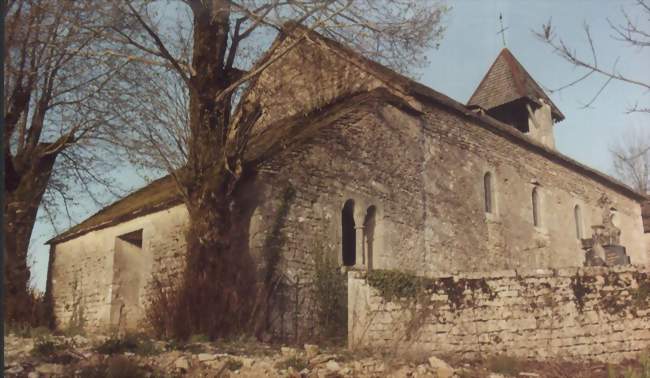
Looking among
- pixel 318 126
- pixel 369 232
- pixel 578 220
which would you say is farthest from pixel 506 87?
pixel 318 126

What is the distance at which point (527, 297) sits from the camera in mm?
10859

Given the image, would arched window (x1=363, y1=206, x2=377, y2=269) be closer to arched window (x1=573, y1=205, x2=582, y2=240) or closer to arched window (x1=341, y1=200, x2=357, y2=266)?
arched window (x1=341, y1=200, x2=357, y2=266)

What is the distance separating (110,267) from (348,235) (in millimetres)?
5839

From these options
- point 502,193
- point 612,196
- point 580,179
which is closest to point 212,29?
point 502,193

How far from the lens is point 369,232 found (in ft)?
48.3

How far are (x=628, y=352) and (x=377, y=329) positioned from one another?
13.0 feet

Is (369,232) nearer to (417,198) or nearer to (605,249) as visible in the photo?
(417,198)

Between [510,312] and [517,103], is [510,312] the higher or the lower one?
the lower one

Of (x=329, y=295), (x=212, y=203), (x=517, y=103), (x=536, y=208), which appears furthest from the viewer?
(x=517, y=103)

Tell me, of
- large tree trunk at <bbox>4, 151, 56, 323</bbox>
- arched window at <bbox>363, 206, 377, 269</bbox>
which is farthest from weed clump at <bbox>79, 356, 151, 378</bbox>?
arched window at <bbox>363, 206, 377, 269</bbox>

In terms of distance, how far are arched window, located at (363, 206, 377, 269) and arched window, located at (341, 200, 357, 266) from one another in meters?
0.27

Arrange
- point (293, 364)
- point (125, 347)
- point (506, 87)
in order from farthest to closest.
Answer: point (506, 87)
point (125, 347)
point (293, 364)

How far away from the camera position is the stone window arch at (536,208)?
2120 cm

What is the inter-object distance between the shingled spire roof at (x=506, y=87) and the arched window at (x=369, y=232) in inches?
447
